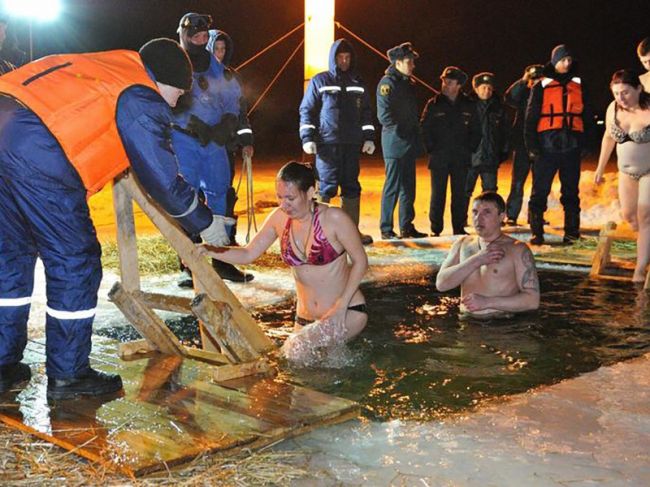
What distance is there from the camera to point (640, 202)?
8.09m

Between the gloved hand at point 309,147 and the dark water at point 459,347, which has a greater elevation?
the gloved hand at point 309,147

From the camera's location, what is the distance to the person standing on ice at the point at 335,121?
10641mm

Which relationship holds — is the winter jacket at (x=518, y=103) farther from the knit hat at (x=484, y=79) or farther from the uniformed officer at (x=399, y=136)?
the uniformed officer at (x=399, y=136)

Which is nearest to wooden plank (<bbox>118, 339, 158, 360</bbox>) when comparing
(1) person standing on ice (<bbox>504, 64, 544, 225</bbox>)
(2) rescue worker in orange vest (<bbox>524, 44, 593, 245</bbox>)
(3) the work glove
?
(3) the work glove

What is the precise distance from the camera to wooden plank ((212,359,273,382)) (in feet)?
15.8

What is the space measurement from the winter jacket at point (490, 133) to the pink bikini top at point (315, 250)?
22.1ft

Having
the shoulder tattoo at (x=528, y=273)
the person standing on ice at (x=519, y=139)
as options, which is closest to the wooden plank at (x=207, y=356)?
the shoulder tattoo at (x=528, y=273)

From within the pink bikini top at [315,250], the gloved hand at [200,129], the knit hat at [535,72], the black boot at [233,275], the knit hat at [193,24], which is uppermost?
the knit hat at [193,24]

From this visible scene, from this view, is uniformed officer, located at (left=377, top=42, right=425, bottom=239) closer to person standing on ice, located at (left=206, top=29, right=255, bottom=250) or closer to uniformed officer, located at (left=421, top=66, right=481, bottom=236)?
uniformed officer, located at (left=421, top=66, right=481, bottom=236)

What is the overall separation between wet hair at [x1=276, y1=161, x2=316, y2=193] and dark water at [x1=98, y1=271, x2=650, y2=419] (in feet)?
3.97

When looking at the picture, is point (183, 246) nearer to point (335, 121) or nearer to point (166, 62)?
point (166, 62)

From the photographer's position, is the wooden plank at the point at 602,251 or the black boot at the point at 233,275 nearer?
the black boot at the point at 233,275

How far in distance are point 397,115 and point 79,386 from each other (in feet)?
25.1

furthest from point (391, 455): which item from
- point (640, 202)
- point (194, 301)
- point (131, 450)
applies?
point (640, 202)
